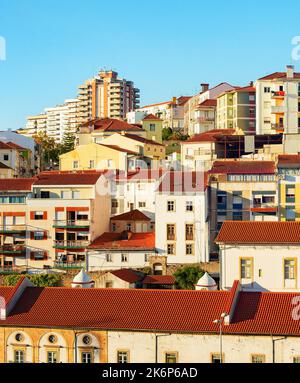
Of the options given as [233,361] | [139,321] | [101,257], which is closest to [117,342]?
[139,321]

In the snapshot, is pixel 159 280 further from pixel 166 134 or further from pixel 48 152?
pixel 48 152

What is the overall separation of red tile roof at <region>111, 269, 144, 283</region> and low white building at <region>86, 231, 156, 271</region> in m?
2.63

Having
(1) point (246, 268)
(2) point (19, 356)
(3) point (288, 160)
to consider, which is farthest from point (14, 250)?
(2) point (19, 356)

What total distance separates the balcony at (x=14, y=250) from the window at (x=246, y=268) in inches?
899

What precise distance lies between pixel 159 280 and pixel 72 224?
33.3ft

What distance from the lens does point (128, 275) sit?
201ft

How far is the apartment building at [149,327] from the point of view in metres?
38.9

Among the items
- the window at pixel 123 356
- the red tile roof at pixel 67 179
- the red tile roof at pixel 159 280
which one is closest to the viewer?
the window at pixel 123 356

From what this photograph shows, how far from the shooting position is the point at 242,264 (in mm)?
50812

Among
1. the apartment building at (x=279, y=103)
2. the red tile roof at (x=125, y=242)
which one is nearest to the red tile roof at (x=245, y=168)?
the red tile roof at (x=125, y=242)

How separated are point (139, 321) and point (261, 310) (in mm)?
5433

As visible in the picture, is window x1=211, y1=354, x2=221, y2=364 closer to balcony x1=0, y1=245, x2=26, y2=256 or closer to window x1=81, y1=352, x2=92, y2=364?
window x1=81, y1=352, x2=92, y2=364

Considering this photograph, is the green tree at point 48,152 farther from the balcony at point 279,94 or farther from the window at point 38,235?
the window at point 38,235
